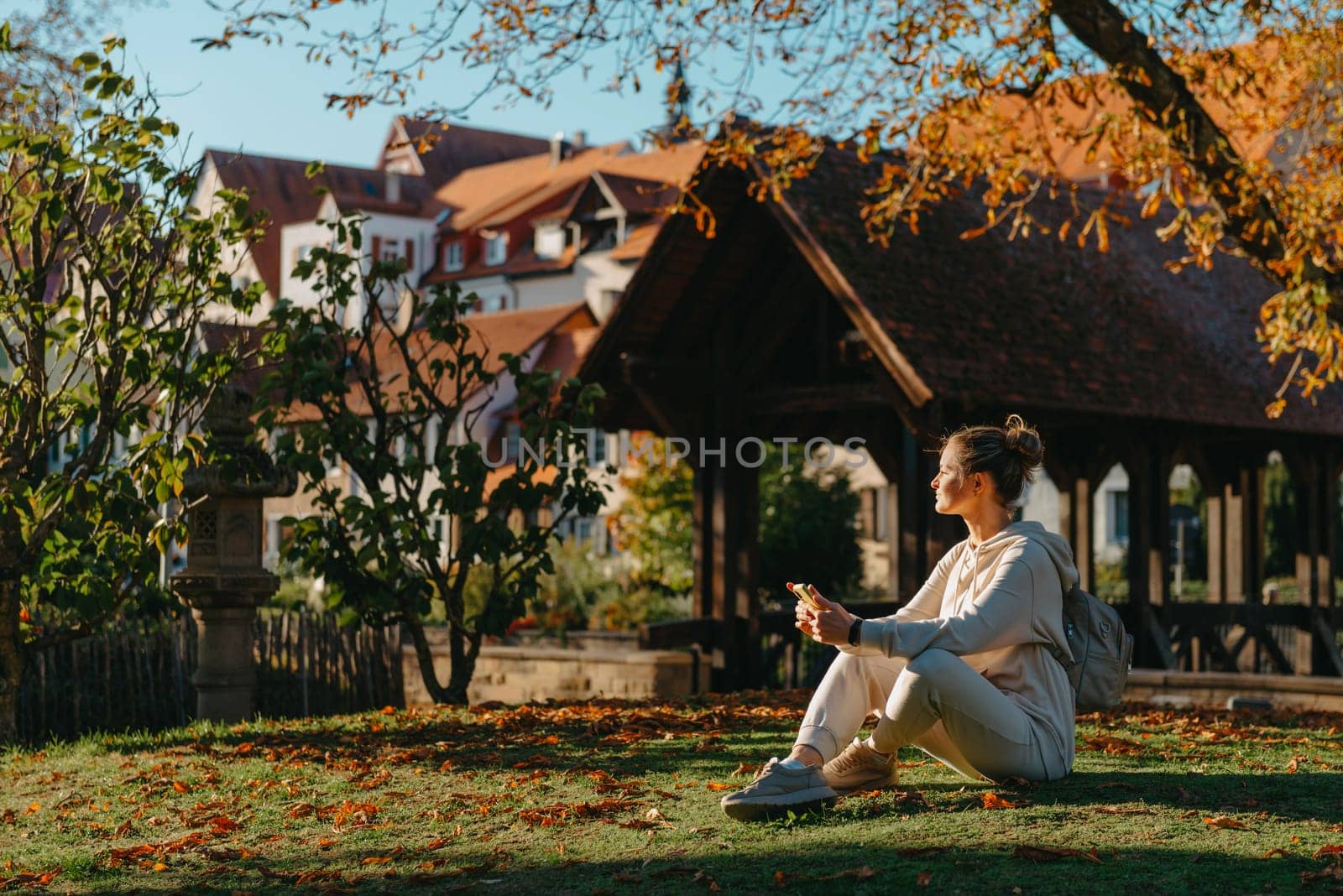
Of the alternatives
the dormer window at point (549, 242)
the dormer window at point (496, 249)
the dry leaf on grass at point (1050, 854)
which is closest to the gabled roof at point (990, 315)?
the dry leaf on grass at point (1050, 854)

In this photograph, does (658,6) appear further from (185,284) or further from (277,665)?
(277,665)

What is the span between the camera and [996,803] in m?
6.21

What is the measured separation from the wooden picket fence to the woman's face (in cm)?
759

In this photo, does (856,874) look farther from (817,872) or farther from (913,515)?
(913,515)

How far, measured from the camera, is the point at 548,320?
Answer: 5000 cm

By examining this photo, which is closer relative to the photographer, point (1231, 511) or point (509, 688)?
point (509, 688)

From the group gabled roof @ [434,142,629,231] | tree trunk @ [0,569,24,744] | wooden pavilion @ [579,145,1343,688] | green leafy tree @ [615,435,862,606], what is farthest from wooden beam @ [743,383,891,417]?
gabled roof @ [434,142,629,231]

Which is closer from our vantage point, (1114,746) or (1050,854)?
(1050,854)

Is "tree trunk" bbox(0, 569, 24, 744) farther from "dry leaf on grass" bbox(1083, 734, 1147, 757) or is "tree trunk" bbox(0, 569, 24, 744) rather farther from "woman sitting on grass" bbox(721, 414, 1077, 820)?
"dry leaf on grass" bbox(1083, 734, 1147, 757)

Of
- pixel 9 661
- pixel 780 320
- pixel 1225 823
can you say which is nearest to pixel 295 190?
pixel 780 320

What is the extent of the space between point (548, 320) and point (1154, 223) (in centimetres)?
3015

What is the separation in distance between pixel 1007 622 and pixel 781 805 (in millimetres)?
1034

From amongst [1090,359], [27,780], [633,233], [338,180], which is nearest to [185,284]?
[27,780]

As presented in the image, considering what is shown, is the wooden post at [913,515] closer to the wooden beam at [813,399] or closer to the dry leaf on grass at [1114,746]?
the wooden beam at [813,399]
